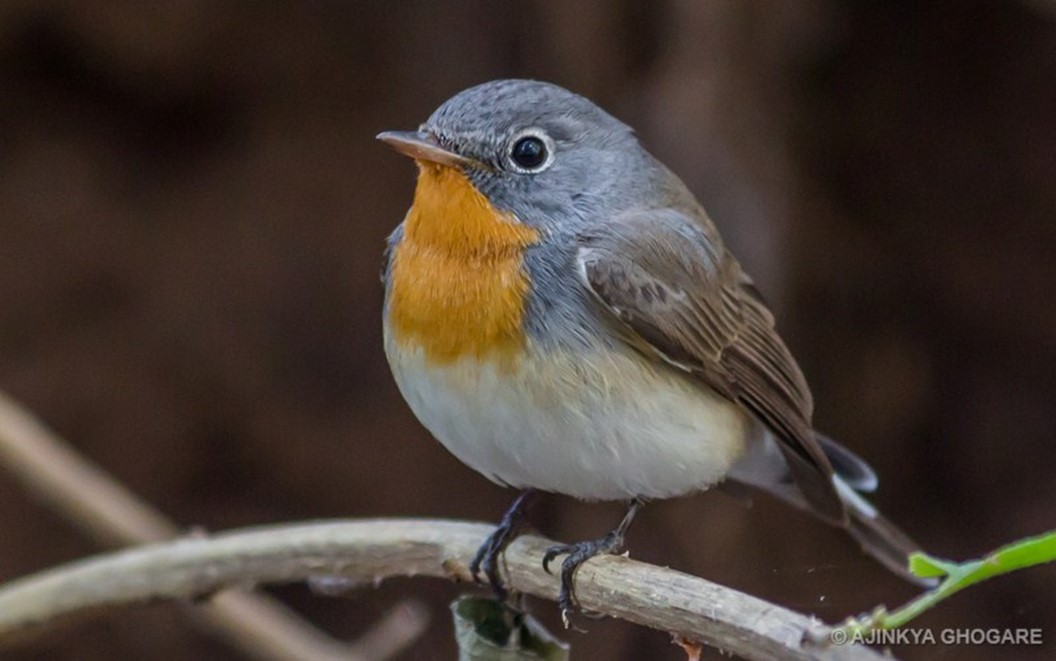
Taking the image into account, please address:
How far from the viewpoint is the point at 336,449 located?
18.1 feet

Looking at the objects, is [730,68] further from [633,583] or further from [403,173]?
[633,583]

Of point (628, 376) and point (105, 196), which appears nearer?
point (628, 376)

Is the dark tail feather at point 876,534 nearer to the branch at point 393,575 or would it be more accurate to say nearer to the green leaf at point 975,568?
the branch at point 393,575

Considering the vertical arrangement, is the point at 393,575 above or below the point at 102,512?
above

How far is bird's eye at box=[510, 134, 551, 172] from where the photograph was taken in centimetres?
304

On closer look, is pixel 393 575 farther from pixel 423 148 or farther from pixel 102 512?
pixel 102 512

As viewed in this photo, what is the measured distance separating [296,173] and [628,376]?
8.90 ft

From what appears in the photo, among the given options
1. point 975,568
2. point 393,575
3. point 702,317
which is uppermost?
point 702,317

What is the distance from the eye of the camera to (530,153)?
3.07 m

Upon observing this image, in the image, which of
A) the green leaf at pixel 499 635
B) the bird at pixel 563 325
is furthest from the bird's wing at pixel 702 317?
the green leaf at pixel 499 635

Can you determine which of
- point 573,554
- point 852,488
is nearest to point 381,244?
point 852,488

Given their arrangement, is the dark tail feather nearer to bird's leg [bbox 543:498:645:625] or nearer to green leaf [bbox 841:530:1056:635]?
bird's leg [bbox 543:498:645:625]

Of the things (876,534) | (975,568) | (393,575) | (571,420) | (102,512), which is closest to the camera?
(975,568)

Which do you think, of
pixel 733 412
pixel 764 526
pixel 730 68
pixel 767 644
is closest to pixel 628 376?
pixel 733 412
